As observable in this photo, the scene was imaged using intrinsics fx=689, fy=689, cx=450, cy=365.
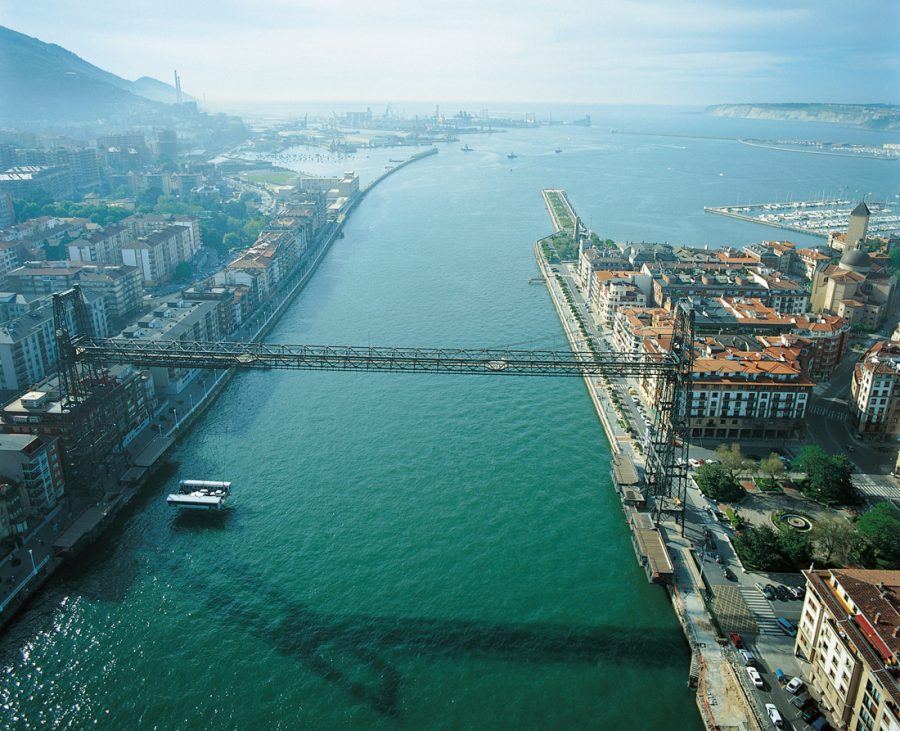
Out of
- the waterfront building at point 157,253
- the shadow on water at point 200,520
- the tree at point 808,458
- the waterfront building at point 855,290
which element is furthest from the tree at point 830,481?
the waterfront building at point 157,253

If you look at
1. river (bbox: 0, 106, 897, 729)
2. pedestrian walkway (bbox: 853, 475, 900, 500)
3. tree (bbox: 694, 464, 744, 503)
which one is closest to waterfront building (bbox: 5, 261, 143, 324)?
river (bbox: 0, 106, 897, 729)

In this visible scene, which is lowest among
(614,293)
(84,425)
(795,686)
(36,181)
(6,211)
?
(795,686)

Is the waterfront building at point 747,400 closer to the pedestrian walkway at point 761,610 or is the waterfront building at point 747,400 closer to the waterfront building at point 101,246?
the pedestrian walkway at point 761,610

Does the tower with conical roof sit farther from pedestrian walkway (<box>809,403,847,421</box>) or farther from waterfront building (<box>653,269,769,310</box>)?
pedestrian walkway (<box>809,403,847,421</box>)

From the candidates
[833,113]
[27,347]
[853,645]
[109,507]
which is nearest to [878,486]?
[853,645]

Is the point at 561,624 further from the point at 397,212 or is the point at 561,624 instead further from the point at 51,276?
the point at 397,212

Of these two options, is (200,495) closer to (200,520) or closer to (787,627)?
(200,520)
